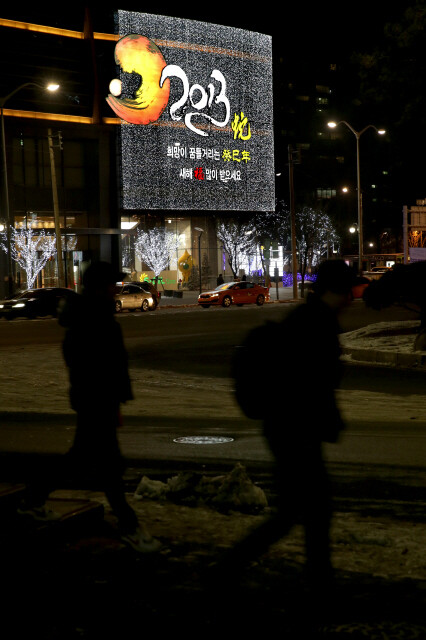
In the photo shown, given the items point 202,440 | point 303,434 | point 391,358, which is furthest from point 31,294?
point 303,434

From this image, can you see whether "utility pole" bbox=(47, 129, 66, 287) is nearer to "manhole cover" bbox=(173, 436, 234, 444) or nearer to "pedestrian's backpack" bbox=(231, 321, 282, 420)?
"manhole cover" bbox=(173, 436, 234, 444)

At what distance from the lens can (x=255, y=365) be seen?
432cm

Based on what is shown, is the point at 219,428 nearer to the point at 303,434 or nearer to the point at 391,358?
the point at 303,434

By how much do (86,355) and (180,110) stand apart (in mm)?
64951

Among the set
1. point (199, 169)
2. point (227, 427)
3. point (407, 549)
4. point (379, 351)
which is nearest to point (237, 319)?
point (379, 351)

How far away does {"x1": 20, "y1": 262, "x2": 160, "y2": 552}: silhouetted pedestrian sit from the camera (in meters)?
5.07

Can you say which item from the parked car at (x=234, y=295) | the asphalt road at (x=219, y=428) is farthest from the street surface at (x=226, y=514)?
the parked car at (x=234, y=295)

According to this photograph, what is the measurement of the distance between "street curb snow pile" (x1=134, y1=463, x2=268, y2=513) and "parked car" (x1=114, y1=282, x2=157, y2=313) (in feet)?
127

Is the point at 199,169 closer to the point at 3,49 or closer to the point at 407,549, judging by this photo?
the point at 3,49

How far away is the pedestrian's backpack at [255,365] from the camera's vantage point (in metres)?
4.32

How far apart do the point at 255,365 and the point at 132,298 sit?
4226 cm

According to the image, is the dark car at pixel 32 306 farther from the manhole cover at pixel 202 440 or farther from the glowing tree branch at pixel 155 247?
the glowing tree branch at pixel 155 247

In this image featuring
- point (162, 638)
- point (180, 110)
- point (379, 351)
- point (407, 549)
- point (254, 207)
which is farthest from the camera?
point (254, 207)

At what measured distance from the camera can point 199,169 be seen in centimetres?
6900
